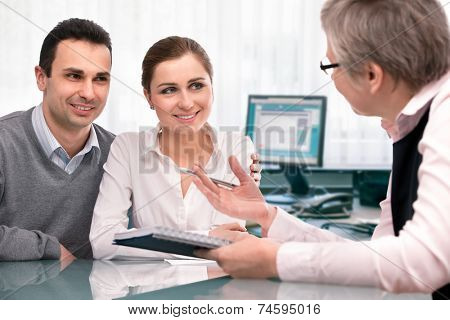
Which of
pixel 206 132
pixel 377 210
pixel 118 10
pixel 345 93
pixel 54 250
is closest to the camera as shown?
pixel 345 93

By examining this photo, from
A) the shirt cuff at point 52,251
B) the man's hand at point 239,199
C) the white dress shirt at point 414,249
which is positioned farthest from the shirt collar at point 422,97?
the shirt cuff at point 52,251

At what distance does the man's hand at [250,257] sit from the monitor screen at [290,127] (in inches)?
102

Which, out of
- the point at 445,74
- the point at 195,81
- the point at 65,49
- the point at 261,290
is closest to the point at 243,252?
the point at 261,290

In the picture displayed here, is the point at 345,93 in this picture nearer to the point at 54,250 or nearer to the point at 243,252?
the point at 243,252

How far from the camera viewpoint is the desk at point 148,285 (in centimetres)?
113

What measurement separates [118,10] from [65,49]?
2.43 metres

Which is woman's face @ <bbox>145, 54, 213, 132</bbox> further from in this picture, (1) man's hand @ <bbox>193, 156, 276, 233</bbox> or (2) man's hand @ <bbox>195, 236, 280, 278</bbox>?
(2) man's hand @ <bbox>195, 236, 280, 278</bbox>

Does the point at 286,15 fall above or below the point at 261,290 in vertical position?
above

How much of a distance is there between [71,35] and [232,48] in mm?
2506

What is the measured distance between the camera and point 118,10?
4.19 m

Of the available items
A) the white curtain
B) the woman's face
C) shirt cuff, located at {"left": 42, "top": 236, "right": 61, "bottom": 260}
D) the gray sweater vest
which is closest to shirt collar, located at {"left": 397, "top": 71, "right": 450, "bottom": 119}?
the woman's face

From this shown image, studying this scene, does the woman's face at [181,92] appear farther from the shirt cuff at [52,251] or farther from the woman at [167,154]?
the shirt cuff at [52,251]

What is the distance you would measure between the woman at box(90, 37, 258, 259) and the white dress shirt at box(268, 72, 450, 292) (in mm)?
672

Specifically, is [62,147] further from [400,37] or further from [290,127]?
[290,127]
